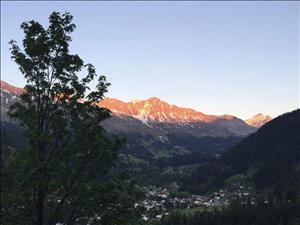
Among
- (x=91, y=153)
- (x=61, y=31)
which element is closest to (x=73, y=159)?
(x=91, y=153)

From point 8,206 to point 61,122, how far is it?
5564mm

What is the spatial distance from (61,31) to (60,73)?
2.45 meters

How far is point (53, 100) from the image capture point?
2664cm

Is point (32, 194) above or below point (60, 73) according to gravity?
below

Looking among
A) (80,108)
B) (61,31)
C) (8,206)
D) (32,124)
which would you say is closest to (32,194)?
(8,206)

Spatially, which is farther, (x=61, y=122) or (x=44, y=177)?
(x=61, y=122)

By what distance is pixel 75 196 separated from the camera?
25375 mm

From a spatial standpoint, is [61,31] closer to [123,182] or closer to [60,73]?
[60,73]

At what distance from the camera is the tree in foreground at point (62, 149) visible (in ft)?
82.5

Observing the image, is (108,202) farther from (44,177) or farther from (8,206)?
(8,206)

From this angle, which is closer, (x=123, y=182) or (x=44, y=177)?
(x=44, y=177)

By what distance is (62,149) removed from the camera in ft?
84.3

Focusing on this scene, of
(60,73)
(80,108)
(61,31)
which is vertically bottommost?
(80,108)

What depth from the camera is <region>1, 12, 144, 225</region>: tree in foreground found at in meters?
25.1
